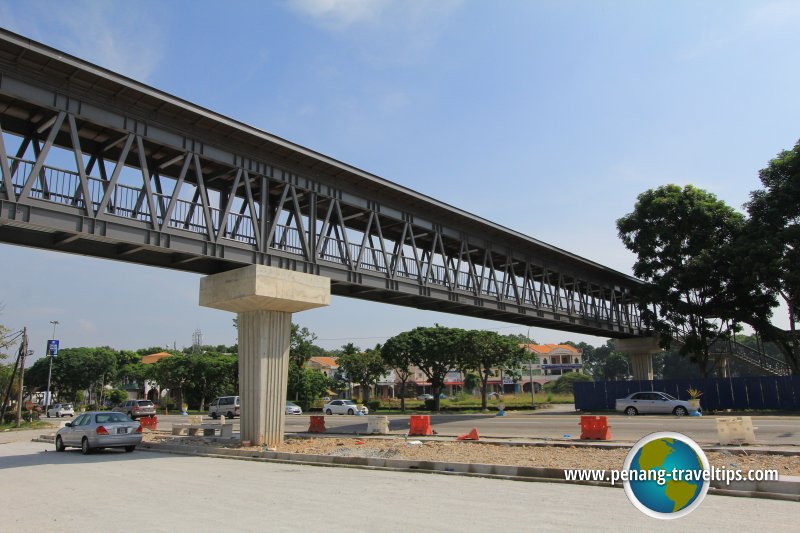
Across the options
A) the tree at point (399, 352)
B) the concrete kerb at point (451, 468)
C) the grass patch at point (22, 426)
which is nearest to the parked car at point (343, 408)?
the tree at point (399, 352)

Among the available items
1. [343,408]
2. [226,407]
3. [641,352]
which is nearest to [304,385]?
[343,408]

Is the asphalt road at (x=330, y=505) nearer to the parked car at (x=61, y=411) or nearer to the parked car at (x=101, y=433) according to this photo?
the parked car at (x=101, y=433)

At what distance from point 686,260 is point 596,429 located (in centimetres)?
2931

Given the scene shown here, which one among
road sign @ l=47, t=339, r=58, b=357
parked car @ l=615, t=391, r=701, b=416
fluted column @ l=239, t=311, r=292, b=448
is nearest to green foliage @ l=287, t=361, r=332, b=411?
road sign @ l=47, t=339, r=58, b=357

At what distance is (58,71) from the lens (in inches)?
624

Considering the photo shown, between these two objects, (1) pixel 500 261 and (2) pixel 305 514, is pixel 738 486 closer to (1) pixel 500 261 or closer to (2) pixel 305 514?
(2) pixel 305 514

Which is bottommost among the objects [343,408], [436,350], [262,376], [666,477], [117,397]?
[343,408]

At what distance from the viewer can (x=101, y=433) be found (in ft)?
64.3

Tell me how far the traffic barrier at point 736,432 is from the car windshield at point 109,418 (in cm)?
1923

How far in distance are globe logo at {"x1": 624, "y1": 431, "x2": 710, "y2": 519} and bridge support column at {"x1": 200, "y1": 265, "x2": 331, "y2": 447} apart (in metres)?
12.9

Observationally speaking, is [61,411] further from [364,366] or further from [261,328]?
[261,328]

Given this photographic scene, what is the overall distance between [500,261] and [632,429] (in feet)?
53.7

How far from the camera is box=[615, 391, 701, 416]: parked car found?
33.4 metres

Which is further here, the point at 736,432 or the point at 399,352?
the point at 399,352
